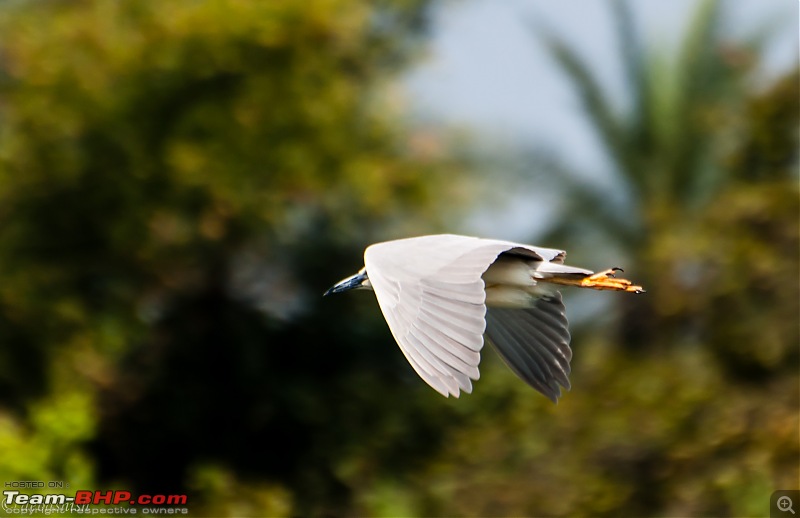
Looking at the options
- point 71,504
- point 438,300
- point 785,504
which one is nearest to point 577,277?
point 438,300

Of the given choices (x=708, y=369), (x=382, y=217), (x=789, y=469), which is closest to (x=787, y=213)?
(x=708, y=369)

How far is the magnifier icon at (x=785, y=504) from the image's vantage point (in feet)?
25.8

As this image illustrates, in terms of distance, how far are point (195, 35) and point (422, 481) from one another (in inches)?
147

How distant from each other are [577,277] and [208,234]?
16.0ft

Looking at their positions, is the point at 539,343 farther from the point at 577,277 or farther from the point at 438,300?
the point at 438,300

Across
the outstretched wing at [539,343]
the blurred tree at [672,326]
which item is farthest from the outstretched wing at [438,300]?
the blurred tree at [672,326]

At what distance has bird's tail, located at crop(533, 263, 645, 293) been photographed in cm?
600

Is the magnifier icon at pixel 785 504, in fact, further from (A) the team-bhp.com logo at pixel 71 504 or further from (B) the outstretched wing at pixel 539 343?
(A) the team-bhp.com logo at pixel 71 504

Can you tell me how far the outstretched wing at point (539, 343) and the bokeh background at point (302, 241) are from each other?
3072 millimetres

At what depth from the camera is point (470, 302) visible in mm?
5199

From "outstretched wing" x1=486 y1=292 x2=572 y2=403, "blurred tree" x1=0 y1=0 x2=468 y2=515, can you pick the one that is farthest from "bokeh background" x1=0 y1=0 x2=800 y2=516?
"outstretched wing" x1=486 y1=292 x2=572 y2=403

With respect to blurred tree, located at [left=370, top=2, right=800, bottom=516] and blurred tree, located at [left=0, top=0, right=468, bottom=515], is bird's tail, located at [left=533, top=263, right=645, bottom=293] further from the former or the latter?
blurred tree, located at [left=0, top=0, right=468, bottom=515]

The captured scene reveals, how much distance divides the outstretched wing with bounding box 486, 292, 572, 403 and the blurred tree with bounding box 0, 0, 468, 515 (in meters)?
3.87

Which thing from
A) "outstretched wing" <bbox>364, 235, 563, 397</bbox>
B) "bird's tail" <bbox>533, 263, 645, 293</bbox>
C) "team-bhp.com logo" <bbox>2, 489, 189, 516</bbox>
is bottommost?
"outstretched wing" <bbox>364, 235, 563, 397</bbox>
